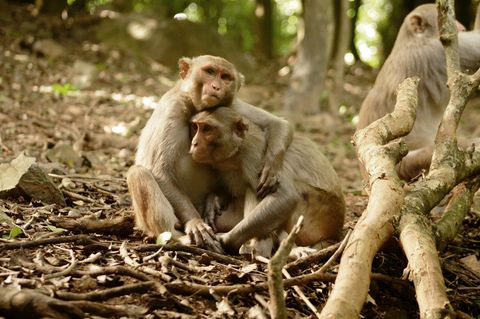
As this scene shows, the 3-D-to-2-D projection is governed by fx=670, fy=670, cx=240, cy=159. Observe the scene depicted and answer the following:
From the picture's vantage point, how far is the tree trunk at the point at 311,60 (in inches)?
511

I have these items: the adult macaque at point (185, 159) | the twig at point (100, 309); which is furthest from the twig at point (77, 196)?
the twig at point (100, 309)

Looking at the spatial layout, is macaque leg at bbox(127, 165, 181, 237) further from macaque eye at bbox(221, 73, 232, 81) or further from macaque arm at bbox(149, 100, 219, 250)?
macaque eye at bbox(221, 73, 232, 81)

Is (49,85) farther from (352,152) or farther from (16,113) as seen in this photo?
(352,152)

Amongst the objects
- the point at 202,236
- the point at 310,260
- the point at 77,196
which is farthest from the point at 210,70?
the point at 310,260

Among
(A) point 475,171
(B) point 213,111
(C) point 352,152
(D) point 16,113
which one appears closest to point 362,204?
(A) point 475,171

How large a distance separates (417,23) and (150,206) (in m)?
4.73

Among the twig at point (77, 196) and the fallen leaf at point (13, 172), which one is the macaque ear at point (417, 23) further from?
the fallen leaf at point (13, 172)

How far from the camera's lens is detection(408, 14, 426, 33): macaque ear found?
812 centimetres

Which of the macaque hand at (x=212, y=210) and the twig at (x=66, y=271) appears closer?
the twig at (x=66, y=271)

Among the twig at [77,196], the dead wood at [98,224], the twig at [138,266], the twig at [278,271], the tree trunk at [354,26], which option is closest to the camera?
the twig at [278,271]

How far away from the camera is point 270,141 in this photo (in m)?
5.34

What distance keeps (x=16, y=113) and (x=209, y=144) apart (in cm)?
547

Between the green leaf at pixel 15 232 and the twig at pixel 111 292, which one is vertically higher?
the green leaf at pixel 15 232

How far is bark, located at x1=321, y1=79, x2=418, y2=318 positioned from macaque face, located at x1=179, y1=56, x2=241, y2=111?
1.10 m
